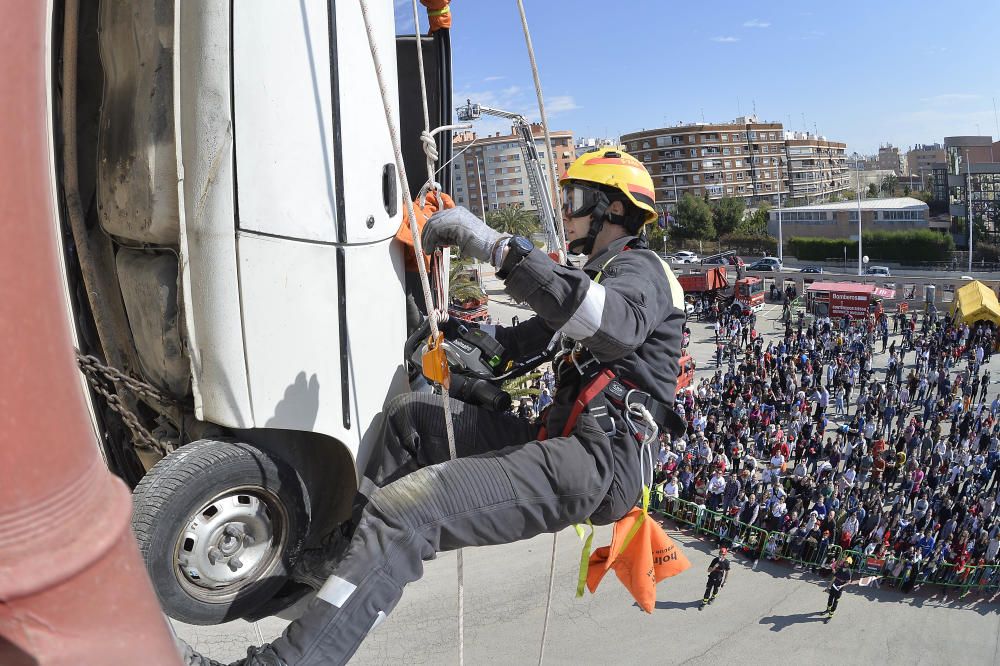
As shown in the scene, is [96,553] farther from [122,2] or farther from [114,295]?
[122,2]

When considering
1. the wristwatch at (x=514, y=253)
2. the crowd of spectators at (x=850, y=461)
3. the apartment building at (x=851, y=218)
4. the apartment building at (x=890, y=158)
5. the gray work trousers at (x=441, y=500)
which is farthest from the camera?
the apartment building at (x=890, y=158)

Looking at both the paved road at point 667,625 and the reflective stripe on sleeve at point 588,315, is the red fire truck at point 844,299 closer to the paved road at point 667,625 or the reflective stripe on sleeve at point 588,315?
the paved road at point 667,625

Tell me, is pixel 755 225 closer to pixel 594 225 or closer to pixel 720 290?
pixel 720 290

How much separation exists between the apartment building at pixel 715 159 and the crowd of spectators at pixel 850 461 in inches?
2597

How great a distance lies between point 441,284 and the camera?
340 cm

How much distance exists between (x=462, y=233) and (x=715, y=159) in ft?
303

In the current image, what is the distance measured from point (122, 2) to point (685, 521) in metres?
14.6

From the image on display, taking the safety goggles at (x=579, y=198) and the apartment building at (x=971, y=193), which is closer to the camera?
the safety goggles at (x=579, y=198)

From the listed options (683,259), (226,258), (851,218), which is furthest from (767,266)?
(226,258)

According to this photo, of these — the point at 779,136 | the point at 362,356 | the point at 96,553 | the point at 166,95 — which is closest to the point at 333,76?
the point at 166,95

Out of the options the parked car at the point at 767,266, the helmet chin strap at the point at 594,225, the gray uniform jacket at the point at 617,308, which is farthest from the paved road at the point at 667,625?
the parked car at the point at 767,266

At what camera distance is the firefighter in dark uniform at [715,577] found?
41.7 ft

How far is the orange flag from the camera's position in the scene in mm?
3691

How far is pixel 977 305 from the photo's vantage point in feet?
93.3
